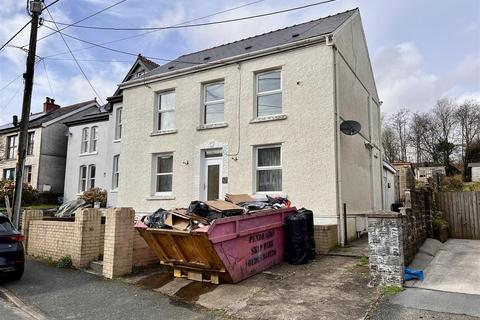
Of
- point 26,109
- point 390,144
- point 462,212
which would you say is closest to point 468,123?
point 390,144

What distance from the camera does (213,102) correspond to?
527 inches

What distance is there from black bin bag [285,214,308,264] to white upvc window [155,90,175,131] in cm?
798

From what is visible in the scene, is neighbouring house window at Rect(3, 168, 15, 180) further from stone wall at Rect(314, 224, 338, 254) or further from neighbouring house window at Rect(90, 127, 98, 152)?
stone wall at Rect(314, 224, 338, 254)

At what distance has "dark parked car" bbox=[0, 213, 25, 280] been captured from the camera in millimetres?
7109

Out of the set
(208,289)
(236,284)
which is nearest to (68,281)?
(208,289)

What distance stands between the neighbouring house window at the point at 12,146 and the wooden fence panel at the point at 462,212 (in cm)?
3106

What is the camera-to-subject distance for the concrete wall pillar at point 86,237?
8.52 m

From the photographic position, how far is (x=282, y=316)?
201 inches

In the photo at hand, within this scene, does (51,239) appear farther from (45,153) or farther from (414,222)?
(45,153)

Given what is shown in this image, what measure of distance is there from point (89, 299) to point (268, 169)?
271 inches

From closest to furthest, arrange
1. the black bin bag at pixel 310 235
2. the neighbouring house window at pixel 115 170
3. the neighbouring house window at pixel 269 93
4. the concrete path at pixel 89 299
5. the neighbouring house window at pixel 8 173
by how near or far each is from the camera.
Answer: the concrete path at pixel 89 299 → the black bin bag at pixel 310 235 → the neighbouring house window at pixel 269 93 → the neighbouring house window at pixel 115 170 → the neighbouring house window at pixel 8 173

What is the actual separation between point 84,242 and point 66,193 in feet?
60.8

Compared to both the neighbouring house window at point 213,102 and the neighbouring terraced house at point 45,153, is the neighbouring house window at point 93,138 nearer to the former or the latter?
the neighbouring terraced house at point 45,153

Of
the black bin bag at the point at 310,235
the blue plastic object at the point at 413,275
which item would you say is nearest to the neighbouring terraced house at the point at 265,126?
the black bin bag at the point at 310,235
